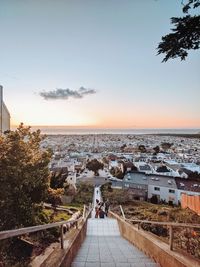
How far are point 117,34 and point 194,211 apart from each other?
511 inches

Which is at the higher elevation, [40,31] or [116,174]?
[40,31]

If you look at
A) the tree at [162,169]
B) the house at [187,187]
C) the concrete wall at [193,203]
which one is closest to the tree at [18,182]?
the concrete wall at [193,203]

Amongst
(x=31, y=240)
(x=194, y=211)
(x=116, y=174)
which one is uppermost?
(x=31, y=240)

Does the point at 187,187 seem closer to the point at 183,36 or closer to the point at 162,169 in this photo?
the point at 162,169

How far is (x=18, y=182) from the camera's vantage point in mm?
8414

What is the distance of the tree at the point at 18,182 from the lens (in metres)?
8.03

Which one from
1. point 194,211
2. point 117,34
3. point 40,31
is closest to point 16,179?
point 40,31

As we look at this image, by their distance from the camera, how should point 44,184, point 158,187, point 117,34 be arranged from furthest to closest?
1. point 158,187
2. point 117,34
3. point 44,184

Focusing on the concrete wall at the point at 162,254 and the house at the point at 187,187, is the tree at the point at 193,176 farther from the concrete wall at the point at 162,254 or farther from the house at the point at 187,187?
the concrete wall at the point at 162,254

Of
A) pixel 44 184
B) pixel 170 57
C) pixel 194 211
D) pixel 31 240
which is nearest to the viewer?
pixel 170 57

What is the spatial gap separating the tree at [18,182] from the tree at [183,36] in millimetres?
5168

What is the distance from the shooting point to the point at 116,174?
58438 millimetres

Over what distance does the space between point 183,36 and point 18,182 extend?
5968mm

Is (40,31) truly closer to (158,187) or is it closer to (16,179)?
(16,179)
